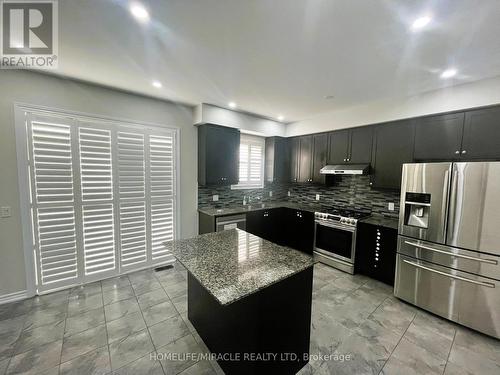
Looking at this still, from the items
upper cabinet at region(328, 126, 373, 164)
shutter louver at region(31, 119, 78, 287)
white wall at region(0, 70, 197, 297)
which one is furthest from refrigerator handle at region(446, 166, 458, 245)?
shutter louver at region(31, 119, 78, 287)

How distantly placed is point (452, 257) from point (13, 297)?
4.95 meters

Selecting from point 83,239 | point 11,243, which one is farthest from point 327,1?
point 11,243

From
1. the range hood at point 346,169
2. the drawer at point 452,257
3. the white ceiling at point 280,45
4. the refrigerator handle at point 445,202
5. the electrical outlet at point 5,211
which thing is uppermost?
the white ceiling at point 280,45

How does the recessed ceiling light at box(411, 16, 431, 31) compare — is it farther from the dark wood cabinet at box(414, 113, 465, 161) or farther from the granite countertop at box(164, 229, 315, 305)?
the granite countertop at box(164, 229, 315, 305)

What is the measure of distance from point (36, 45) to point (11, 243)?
2.15 metres

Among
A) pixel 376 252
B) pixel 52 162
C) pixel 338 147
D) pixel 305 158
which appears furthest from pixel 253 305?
pixel 305 158

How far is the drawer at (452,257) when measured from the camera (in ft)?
6.66

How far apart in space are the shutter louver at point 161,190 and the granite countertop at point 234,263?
1.52m

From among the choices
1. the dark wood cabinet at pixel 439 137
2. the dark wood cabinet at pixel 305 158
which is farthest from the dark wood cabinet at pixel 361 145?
the dark wood cabinet at pixel 305 158

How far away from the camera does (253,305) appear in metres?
1.36

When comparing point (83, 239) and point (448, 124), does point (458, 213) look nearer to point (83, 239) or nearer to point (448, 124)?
point (448, 124)

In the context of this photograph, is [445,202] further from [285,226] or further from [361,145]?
[285,226]

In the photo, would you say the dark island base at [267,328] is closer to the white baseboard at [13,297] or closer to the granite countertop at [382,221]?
the granite countertop at [382,221]

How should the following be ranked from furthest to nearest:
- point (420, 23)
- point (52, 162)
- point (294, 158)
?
1. point (294, 158)
2. point (52, 162)
3. point (420, 23)
